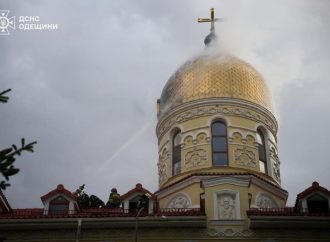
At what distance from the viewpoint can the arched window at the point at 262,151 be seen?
30.0 meters

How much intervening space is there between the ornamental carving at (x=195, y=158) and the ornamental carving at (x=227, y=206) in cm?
416

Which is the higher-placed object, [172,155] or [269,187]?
[172,155]

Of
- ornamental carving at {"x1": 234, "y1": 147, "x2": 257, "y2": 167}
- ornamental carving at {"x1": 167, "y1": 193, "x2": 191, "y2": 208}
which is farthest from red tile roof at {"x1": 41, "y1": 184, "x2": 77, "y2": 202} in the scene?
ornamental carving at {"x1": 234, "y1": 147, "x2": 257, "y2": 167}

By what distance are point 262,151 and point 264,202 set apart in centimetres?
350

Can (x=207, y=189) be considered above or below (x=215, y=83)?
below

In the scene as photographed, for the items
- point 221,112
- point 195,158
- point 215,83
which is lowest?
point 195,158

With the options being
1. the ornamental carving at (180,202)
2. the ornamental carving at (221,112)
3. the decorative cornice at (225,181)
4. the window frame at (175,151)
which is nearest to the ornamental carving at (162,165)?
the window frame at (175,151)

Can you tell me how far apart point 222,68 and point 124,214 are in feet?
38.3

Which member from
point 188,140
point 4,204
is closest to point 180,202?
point 188,140

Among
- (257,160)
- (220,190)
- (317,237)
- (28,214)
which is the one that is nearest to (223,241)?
(220,190)

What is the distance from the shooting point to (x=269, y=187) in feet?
93.8

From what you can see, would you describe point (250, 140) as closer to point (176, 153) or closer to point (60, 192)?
point (176, 153)

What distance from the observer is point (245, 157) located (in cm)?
2952

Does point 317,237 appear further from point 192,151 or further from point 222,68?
point 222,68
